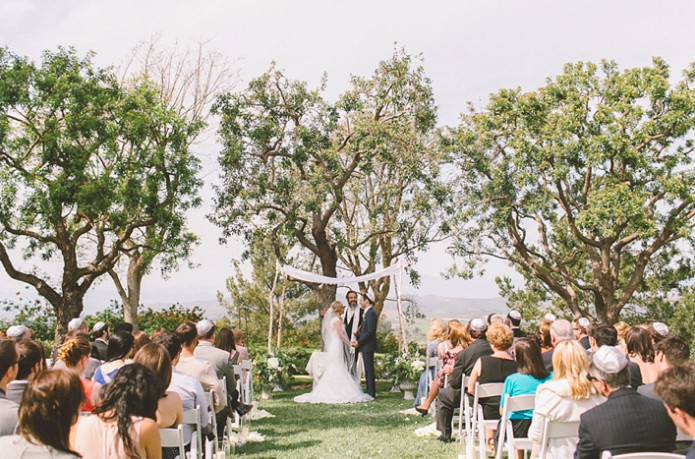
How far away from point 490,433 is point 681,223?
46.2 feet

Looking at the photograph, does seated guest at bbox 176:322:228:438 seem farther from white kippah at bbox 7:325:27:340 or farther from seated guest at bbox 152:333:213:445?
white kippah at bbox 7:325:27:340

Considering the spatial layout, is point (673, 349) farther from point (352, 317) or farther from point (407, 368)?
point (352, 317)

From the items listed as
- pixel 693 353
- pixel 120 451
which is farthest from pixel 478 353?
pixel 693 353

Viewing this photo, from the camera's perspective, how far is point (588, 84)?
764 inches

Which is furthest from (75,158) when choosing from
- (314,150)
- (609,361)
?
(609,361)

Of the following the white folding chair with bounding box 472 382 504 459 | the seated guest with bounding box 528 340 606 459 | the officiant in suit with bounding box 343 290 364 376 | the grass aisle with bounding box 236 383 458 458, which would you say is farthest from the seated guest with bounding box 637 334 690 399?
the officiant in suit with bounding box 343 290 364 376

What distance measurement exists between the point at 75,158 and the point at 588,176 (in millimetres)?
13723

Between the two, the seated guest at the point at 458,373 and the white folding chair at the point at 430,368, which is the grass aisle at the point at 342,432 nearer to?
the seated guest at the point at 458,373

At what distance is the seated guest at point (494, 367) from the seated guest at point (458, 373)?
43 cm

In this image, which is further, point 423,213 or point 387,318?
point 387,318

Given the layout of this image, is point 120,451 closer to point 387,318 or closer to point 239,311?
point 239,311

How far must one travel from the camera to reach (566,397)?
4492 millimetres

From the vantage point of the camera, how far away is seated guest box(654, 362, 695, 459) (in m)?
2.88

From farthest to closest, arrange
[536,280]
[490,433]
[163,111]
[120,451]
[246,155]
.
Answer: [536,280], [246,155], [163,111], [490,433], [120,451]
